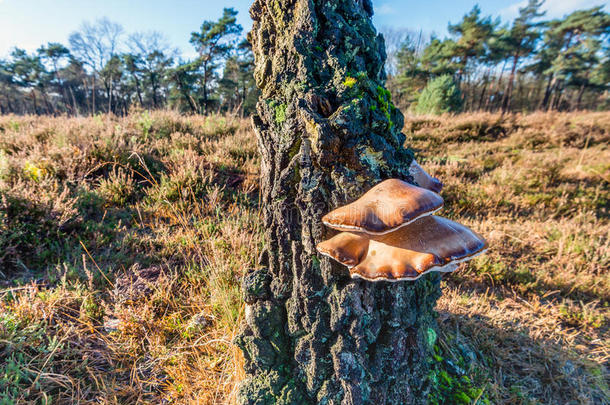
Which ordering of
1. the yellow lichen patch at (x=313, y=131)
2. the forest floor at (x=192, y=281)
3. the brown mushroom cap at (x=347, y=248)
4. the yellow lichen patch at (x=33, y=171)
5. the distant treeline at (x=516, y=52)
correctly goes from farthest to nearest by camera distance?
1. the distant treeline at (x=516, y=52)
2. the yellow lichen patch at (x=33, y=171)
3. the forest floor at (x=192, y=281)
4. the yellow lichen patch at (x=313, y=131)
5. the brown mushroom cap at (x=347, y=248)

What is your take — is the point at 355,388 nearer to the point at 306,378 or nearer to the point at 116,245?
the point at 306,378

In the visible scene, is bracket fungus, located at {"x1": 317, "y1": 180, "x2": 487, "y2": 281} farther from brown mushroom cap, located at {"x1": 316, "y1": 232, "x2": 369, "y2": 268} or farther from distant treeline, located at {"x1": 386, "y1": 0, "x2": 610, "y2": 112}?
distant treeline, located at {"x1": 386, "y1": 0, "x2": 610, "y2": 112}

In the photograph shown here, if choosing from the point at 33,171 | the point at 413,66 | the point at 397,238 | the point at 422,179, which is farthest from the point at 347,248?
the point at 413,66

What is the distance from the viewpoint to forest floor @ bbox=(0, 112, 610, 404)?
162 cm

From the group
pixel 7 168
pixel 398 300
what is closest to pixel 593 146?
pixel 398 300

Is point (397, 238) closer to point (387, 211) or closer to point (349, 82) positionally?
point (387, 211)

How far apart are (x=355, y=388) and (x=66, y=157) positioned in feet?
17.3

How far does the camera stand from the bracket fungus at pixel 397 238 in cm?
82

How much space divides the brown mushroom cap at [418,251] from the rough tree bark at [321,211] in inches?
10.3

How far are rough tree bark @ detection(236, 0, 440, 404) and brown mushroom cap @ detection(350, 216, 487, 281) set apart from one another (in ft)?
0.86

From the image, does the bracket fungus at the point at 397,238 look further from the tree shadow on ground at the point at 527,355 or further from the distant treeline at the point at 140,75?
the distant treeline at the point at 140,75

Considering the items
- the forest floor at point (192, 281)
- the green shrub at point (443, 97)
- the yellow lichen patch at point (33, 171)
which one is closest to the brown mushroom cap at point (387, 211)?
the forest floor at point (192, 281)

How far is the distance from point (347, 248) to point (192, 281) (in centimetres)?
187

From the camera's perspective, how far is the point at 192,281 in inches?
89.0
